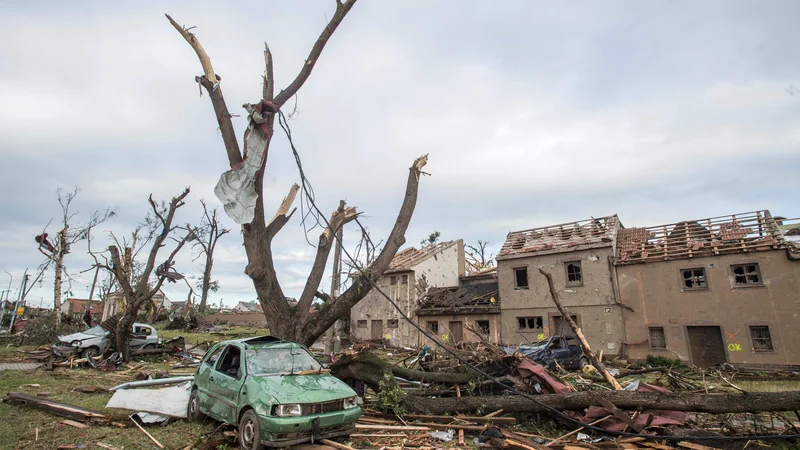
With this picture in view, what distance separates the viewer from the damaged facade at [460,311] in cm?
2483

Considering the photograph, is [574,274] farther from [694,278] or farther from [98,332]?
[98,332]

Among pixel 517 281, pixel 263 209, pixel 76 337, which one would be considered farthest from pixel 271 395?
pixel 517 281

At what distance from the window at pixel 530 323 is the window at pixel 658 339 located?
5.34 metres

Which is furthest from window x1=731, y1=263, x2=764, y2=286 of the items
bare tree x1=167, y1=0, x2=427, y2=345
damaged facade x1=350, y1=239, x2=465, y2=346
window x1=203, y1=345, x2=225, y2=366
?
window x1=203, y1=345, x2=225, y2=366

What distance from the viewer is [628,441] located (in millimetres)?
6426

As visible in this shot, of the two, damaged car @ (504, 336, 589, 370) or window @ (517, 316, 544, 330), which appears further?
window @ (517, 316, 544, 330)

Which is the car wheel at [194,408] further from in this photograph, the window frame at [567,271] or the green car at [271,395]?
the window frame at [567,271]

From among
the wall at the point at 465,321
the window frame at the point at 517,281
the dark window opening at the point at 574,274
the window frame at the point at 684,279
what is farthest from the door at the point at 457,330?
the window frame at the point at 684,279

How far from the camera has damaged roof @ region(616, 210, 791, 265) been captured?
1877 centimetres

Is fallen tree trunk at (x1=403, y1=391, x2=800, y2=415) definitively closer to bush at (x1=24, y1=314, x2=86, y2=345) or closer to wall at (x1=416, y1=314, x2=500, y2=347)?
wall at (x1=416, y1=314, x2=500, y2=347)

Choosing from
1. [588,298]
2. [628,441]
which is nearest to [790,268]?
[588,298]

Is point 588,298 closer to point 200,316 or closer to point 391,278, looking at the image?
point 391,278

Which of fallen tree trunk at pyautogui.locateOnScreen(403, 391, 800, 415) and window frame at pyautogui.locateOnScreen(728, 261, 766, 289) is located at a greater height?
window frame at pyautogui.locateOnScreen(728, 261, 766, 289)

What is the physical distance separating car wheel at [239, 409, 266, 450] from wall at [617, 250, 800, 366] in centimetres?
2027
